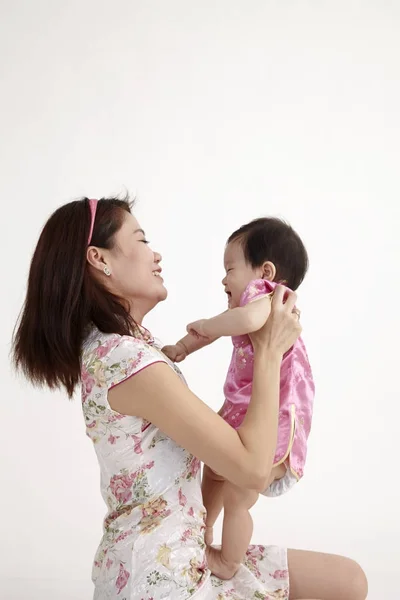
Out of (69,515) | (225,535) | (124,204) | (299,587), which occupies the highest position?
(124,204)

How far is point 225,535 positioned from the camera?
2127mm

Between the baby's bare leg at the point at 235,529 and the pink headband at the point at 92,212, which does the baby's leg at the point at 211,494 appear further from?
the pink headband at the point at 92,212

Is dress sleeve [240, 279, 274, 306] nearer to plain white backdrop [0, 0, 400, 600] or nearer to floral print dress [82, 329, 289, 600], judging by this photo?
floral print dress [82, 329, 289, 600]

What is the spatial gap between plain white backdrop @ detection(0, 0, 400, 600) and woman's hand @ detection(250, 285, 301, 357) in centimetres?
226

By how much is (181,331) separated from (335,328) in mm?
930

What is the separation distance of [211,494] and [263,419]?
22.3 inches

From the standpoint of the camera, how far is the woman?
184 centimetres

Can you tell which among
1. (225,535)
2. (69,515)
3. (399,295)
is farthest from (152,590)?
(399,295)

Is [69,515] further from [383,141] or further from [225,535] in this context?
[383,141]

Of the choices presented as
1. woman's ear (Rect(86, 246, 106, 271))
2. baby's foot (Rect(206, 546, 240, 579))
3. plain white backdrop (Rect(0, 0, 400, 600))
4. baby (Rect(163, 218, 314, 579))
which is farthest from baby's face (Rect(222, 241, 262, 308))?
plain white backdrop (Rect(0, 0, 400, 600))

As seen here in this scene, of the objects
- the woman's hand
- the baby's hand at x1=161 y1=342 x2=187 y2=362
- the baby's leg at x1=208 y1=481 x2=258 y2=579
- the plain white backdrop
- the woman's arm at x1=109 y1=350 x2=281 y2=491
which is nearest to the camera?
the woman's arm at x1=109 y1=350 x2=281 y2=491

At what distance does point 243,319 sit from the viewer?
2.00 metres

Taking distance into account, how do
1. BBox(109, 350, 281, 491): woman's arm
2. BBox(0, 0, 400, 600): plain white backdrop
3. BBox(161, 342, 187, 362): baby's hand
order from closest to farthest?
BBox(109, 350, 281, 491): woman's arm, BBox(161, 342, 187, 362): baby's hand, BBox(0, 0, 400, 600): plain white backdrop

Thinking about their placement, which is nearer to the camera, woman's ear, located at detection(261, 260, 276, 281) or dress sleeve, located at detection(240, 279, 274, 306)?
dress sleeve, located at detection(240, 279, 274, 306)
